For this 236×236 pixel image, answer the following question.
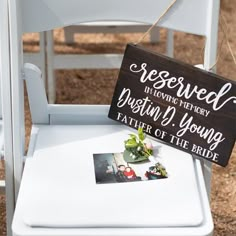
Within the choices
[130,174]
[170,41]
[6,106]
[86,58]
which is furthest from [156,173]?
[170,41]

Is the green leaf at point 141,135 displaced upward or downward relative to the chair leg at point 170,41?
upward

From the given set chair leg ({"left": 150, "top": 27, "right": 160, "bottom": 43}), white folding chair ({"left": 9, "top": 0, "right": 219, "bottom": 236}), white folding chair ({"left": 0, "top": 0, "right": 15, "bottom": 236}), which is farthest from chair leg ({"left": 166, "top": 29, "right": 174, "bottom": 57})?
white folding chair ({"left": 0, "top": 0, "right": 15, "bottom": 236})

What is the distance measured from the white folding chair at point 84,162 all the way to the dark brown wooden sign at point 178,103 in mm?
42

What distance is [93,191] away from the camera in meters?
1.44

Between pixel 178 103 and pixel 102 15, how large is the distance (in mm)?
250

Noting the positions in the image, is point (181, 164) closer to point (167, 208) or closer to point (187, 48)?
point (167, 208)

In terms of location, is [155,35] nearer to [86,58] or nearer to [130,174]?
[86,58]

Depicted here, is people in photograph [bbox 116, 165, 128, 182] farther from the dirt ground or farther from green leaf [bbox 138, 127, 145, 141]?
the dirt ground

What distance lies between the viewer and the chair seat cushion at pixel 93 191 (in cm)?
135

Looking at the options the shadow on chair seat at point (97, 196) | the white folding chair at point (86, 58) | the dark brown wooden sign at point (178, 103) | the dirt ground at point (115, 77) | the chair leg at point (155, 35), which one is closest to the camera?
the shadow on chair seat at point (97, 196)

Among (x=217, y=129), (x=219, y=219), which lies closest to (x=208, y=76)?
(x=217, y=129)

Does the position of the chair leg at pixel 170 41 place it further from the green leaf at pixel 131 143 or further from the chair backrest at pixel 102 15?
the green leaf at pixel 131 143

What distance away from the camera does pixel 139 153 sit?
5.14 feet

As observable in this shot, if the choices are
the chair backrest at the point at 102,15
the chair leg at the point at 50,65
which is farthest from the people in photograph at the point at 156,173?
the chair leg at the point at 50,65
